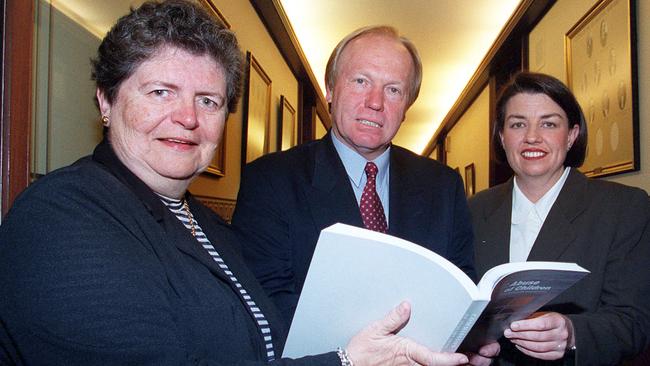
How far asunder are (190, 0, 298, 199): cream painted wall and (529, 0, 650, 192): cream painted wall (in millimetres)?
2241

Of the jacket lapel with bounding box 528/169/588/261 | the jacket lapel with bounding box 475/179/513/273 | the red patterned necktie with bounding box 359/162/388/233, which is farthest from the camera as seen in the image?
the jacket lapel with bounding box 475/179/513/273

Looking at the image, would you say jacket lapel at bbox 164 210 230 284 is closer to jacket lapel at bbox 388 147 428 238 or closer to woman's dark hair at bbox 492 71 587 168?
jacket lapel at bbox 388 147 428 238

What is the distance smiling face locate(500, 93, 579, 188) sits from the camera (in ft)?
6.44

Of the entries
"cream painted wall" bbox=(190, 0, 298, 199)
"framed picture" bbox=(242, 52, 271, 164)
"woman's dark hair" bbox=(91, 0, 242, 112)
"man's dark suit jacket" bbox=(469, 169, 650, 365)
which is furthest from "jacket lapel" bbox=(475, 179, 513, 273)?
"framed picture" bbox=(242, 52, 271, 164)

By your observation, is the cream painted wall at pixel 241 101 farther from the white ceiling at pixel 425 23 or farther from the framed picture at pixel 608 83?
the framed picture at pixel 608 83

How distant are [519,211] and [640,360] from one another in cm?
82

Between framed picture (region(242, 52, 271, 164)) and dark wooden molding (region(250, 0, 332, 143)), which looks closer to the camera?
framed picture (region(242, 52, 271, 164))

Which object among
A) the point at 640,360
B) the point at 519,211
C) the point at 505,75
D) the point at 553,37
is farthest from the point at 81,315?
the point at 505,75

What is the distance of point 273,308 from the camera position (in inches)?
51.8

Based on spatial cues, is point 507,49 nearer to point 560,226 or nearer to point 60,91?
point 560,226

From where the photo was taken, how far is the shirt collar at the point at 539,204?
77.0 inches

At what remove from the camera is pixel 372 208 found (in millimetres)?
1656

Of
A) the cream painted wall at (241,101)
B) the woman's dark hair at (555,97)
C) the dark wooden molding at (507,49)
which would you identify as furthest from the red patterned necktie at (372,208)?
the dark wooden molding at (507,49)

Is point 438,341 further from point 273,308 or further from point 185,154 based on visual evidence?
point 185,154
